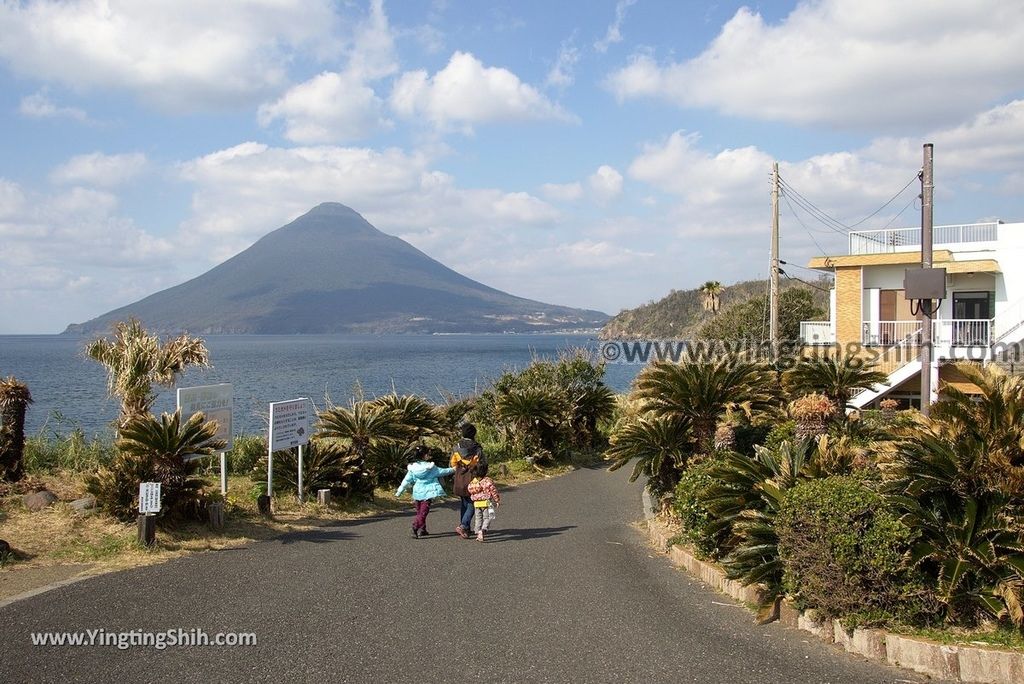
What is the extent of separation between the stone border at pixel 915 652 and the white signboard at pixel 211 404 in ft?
25.4

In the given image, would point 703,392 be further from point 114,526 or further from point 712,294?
point 712,294

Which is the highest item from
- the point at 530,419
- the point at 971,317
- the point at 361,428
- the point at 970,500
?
the point at 971,317

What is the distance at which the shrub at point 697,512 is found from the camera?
866cm

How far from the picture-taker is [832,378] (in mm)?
15117

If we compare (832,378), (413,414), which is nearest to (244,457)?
(413,414)

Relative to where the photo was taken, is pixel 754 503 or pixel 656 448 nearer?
pixel 754 503

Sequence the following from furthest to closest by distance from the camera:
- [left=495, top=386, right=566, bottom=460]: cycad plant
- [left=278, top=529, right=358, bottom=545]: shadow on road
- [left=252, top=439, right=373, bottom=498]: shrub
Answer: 1. [left=495, top=386, right=566, bottom=460]: cycad plant
2. [left=252, top=439, right=373, bottom=498]: shrub
3. [left=278, top=529, right=358, bottom=545]: shadow on road

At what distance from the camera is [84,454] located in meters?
14.8

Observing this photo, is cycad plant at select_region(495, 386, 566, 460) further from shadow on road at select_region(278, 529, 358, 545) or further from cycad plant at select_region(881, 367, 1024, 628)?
cycad plant at select_region(881, 367, 1024, 628)

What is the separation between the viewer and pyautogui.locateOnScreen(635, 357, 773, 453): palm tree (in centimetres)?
1201

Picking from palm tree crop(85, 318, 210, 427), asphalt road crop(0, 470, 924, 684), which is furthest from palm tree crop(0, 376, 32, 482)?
asphalt road crop(0, 470, 924, 684)

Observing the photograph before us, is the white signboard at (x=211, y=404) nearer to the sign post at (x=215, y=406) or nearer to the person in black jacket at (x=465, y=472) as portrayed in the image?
the sign post at (x=215, y=406)

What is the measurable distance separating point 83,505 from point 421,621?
6.37m

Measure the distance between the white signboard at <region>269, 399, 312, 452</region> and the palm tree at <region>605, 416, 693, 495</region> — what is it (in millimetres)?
4711
